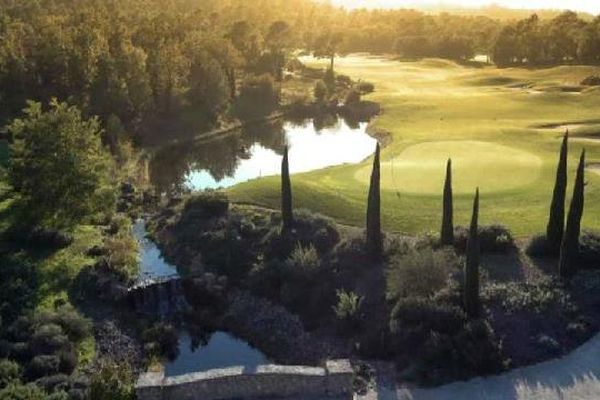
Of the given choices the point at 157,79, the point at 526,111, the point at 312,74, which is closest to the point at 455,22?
the point at 312,74

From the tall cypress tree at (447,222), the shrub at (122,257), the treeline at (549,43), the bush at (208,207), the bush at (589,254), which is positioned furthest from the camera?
the treeline at (549,43)

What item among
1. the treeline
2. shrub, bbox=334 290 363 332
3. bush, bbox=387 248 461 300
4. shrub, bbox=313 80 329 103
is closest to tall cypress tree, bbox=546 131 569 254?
bush, bbox=387 248 461 300

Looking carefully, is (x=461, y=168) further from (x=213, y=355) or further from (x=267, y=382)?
(x=267, y=382)

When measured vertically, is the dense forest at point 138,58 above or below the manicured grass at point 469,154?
above

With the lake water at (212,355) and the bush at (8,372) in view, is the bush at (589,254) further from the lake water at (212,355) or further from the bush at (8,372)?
the bush at (8,372)

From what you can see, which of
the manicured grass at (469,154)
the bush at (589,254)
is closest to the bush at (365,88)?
the manicured grass at (469,154)

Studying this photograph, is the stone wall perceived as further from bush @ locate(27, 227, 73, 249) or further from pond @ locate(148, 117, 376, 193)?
pond @ locate(148, 117, 376, 193)

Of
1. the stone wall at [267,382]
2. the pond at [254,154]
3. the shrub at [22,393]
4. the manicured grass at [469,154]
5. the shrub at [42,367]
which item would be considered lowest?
the pond at [254,154]
